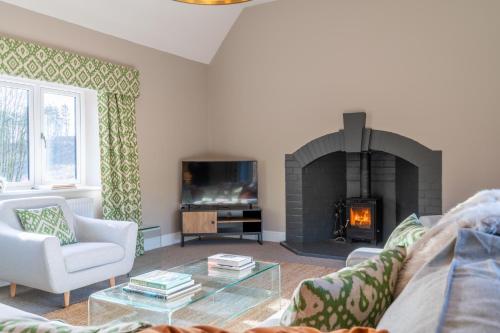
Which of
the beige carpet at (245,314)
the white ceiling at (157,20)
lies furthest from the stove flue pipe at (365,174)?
the white ceiling at (157,20)

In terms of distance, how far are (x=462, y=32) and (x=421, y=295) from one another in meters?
4.38

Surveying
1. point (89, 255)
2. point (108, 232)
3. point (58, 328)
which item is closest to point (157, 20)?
point (108, 232)

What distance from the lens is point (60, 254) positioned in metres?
3.26

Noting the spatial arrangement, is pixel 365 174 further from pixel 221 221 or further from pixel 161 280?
pixel 161 280

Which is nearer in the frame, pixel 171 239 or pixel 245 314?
pixel 245 314

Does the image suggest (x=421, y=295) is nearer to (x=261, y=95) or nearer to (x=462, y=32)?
(x=462, y=32)

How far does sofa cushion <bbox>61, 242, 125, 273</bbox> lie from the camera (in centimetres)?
334

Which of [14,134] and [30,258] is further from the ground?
[14,134]

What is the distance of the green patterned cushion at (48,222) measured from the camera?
359cm

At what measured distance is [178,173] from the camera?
586cm

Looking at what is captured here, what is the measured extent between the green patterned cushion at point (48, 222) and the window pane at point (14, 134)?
2.68ft

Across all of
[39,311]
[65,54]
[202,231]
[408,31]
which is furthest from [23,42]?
[408,31]

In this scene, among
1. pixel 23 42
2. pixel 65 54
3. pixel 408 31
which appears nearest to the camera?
pixel 23 42

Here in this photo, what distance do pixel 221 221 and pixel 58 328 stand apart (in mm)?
4802
